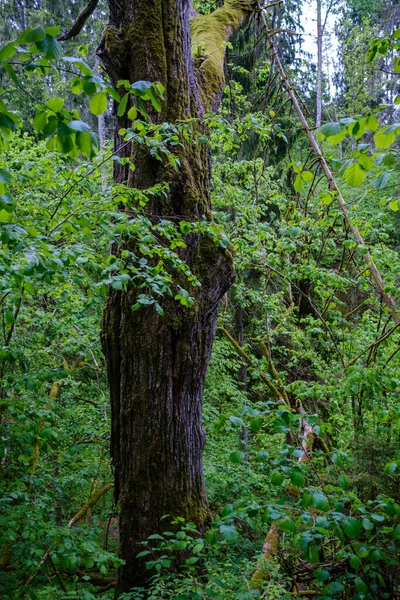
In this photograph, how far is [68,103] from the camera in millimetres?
16531

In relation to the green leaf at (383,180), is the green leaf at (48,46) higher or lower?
higher

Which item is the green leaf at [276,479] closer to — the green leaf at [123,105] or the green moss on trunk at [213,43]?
the green leaf at [123,105]

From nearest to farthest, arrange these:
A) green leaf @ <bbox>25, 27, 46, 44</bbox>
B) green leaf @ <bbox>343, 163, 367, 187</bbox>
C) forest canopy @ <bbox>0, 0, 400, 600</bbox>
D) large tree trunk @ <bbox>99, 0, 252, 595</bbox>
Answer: green leaf @ <bbox>25, 27, 46, 44</bbox>
green leaf @ <bbox>343, 163, 367, 187</bbox>
forest canopy @ <bbox>0, 0, 400, 600</bbox>
large tree trunk @ <bbox>99, 0, 252, 595</bbox>

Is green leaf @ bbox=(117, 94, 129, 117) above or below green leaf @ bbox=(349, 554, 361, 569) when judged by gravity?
above

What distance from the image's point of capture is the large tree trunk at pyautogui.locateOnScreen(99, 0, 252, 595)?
3219 millimetres

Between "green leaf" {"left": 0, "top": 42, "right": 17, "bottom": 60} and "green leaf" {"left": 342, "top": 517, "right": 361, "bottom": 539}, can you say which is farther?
"green leaf" {"left": 342, "top": 517, "right": 361, "bottom": 539}

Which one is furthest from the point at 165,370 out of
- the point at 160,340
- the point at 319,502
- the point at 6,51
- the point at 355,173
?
the point at 6,51

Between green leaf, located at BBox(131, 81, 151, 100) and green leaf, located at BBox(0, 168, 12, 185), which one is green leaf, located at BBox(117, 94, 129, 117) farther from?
green leaf, located at BBox(0, 168, 12, 185)

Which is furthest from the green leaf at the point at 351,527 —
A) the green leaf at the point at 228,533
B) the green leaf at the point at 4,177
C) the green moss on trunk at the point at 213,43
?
the green moss on trunk at the point at 213,43

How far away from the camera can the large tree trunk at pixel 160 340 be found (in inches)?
127

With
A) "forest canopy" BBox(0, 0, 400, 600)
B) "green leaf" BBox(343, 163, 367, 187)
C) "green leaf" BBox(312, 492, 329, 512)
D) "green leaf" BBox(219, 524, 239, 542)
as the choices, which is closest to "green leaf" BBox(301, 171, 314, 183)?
"forest canopy" BBox(0, 0, 400, 600)

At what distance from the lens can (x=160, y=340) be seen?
3.26 metres

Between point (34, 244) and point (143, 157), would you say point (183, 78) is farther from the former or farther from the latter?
point (34, 244)

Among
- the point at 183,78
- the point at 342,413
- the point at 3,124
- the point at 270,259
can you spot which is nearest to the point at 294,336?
the point at 342,413
